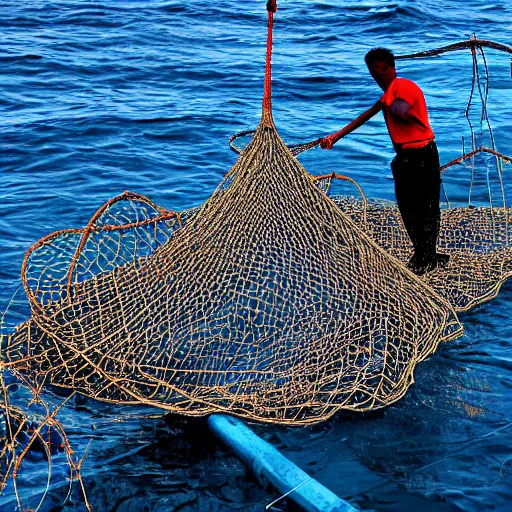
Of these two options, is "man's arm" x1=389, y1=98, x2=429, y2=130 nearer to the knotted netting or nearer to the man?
the man

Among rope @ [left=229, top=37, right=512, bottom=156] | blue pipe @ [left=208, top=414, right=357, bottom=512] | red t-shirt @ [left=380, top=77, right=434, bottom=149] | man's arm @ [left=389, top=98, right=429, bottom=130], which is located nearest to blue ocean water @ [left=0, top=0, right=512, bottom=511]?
blue pipe @ [left=208, top=414, right=357, bottom=512]

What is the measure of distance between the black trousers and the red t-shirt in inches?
2.4

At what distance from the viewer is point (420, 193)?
4.94 meters

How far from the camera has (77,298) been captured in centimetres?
439

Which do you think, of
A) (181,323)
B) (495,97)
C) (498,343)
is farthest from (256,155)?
(495,97)

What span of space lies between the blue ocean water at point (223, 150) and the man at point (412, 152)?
630 millimetres

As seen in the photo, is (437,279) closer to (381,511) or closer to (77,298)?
(381,511)

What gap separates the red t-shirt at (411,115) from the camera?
183 inches

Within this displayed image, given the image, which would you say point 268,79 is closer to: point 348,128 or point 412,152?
point 348,128

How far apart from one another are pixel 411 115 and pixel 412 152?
0.90 ft

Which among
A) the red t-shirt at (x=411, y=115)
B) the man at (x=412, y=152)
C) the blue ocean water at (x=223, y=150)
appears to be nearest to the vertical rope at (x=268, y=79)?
the man at (x=412, y=152)

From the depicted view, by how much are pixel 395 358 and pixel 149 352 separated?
144 centimetres

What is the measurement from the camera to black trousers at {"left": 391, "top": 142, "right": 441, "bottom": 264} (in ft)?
16.0

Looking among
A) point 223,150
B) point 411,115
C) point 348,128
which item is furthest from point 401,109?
point 223,150
